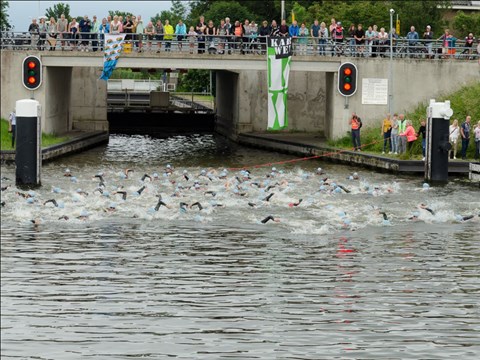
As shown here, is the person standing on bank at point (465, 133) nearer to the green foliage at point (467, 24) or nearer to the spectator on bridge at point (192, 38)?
the spectator on bridge at point (192, 38)

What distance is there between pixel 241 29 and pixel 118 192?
61.2 ft

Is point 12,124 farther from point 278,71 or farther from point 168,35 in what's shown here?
point 278,71

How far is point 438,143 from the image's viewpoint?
42.6 m

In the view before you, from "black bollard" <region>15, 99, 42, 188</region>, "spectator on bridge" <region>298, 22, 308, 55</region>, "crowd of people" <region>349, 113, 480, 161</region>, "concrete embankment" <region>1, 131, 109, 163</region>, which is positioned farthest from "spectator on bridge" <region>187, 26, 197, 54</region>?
"black bollard" <region>15, 99, 42, 188</region>

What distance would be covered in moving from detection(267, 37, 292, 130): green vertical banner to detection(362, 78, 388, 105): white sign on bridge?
358 cm

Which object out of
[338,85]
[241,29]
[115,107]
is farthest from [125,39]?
[115,107]

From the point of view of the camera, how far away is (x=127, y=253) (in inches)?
1086

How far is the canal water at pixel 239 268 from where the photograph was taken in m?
19.8

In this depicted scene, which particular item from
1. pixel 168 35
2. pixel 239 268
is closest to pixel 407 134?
pixel 168 35

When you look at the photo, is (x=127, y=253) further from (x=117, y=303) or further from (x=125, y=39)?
(x=125, y=39)

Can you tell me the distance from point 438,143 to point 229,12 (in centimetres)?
6671

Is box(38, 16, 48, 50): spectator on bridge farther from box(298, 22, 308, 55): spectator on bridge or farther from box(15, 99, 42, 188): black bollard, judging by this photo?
box(15, 99, 42, 188): black bollard

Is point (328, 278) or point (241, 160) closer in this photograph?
point (328, 278)

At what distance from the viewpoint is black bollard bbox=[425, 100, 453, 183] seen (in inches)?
1667
